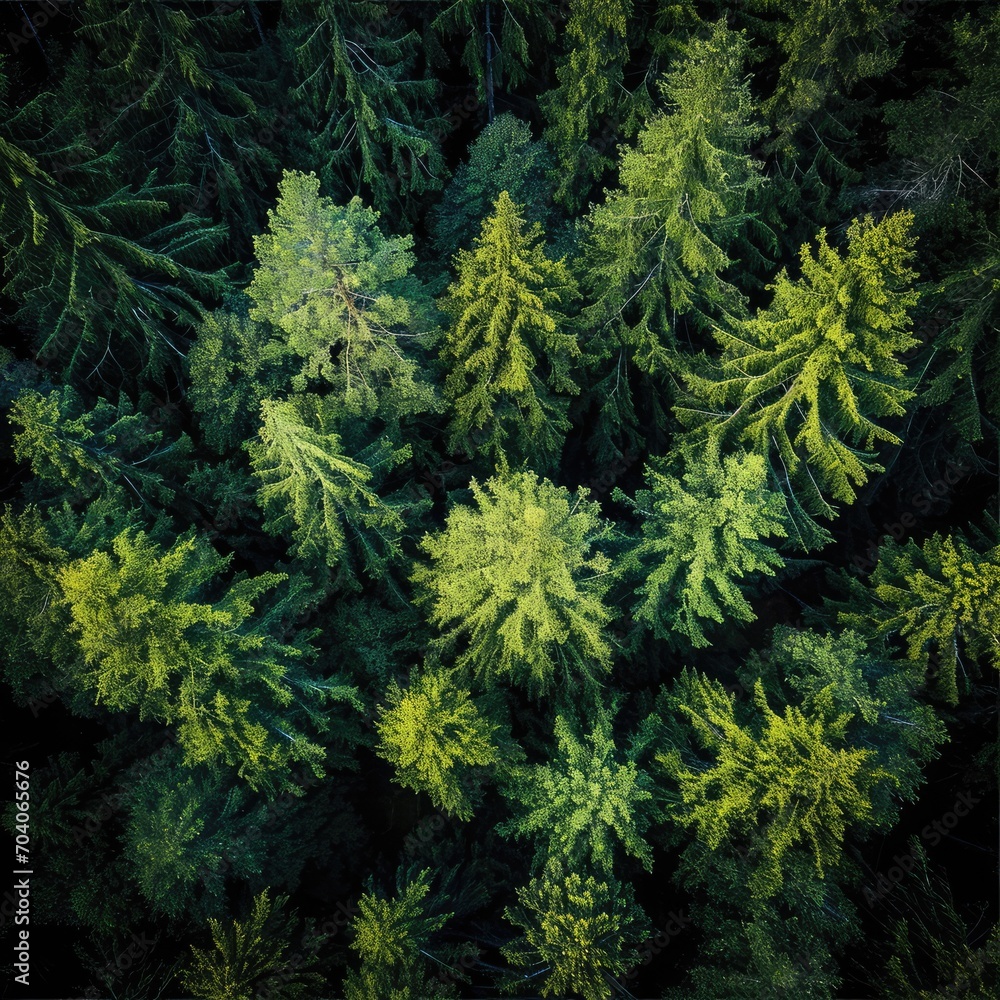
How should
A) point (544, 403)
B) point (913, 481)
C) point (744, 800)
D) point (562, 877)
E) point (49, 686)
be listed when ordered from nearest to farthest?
1. point (744, 800)
2. point (562, 877)
3. point (49, 686)
4. point (544, 403)
5. point (913, 481)

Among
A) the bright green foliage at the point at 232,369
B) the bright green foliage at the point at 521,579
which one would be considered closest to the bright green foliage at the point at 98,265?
the bright green foliage at the point at 232,369

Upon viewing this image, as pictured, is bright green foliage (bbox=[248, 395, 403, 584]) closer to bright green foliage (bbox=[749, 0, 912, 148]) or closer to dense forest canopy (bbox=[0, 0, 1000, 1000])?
dense forest canopy (bbox=[0, 0, 1000, 1000])

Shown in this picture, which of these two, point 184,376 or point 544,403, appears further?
point 184,376

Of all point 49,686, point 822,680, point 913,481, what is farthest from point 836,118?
point 49,686

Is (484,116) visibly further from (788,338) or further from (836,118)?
(788,338)

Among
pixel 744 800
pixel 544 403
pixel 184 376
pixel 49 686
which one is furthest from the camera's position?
pixel 184 376

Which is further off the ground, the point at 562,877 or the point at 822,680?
the point at 822,680

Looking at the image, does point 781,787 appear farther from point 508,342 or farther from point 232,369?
point 232,369
